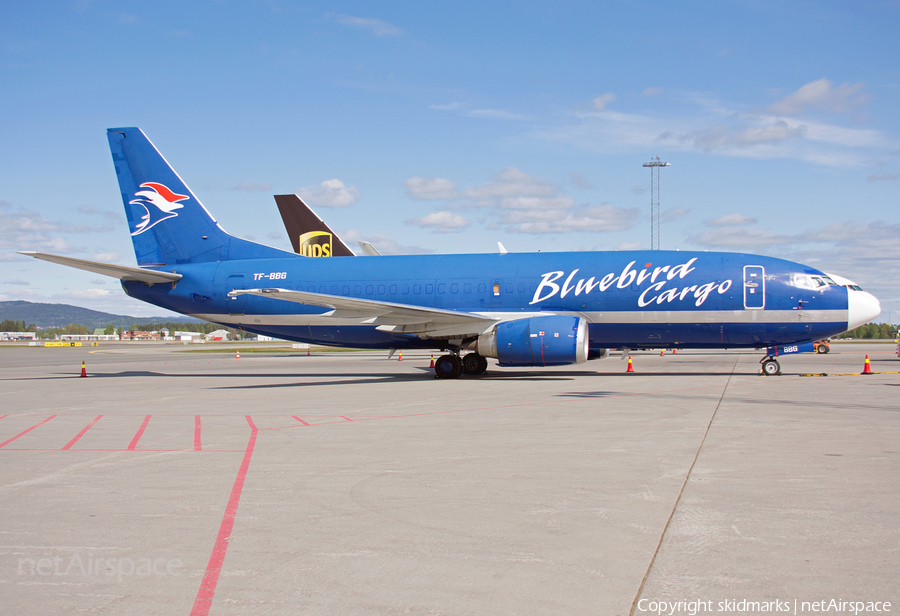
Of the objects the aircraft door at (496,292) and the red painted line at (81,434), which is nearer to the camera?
the red painted line at (81,434)

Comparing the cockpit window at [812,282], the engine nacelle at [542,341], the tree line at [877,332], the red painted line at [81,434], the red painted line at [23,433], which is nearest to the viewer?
the red painted line at [81,434]

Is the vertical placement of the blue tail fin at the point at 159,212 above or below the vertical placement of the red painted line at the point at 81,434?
above

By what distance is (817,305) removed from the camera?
2167cm

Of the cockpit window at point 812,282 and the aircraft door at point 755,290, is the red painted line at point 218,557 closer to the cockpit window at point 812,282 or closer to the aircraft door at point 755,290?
the aircraft door at point 755,290

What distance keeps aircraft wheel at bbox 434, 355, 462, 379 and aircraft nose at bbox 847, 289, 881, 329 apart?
502 inches

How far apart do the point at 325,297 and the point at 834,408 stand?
13911mm

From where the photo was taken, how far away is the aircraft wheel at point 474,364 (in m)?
24.1

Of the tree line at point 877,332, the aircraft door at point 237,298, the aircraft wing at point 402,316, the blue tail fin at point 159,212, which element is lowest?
the tree line at point 877,332

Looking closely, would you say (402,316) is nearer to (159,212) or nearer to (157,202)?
(159,212)

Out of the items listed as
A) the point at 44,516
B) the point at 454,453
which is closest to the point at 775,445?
the point at 454,453

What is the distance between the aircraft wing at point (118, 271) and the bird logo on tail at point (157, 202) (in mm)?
2185

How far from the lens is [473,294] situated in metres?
23.6

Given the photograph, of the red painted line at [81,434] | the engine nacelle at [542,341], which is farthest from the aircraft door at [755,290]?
the red painted line at [81,434]

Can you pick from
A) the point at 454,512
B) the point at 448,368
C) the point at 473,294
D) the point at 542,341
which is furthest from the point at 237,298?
the point at 454,512
